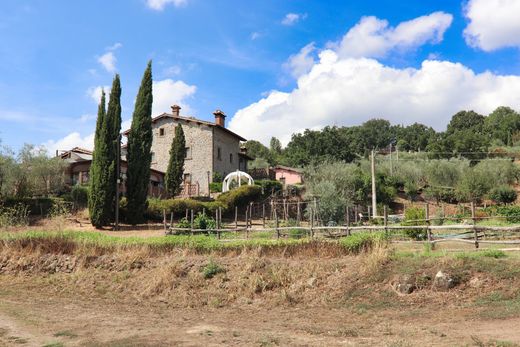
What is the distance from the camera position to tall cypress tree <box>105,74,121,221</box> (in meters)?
25.8

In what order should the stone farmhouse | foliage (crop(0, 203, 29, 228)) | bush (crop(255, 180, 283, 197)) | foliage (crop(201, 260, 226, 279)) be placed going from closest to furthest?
foliage (crop(201, 260, 226, 279)), foliage (crop(0, 203, 29, 228)), bush (crop(255, 180, 283, 197)), the stone farmhouse

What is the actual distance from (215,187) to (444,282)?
27.9 metres

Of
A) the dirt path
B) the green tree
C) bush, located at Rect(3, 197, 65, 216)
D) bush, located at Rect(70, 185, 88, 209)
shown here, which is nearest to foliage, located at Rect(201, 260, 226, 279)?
the dirt path

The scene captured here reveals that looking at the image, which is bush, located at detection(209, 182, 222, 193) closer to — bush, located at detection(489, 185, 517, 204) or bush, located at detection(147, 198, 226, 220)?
bush, located at detection(147, 198, 226, 220)

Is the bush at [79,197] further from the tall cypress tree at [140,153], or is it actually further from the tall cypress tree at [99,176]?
the tall cypress tree at [140,153]

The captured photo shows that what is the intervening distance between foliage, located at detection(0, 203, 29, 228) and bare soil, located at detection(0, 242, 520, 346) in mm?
5838

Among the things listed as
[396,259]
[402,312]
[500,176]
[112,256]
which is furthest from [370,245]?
[500,176]

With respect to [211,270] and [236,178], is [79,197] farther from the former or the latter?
[211,270]

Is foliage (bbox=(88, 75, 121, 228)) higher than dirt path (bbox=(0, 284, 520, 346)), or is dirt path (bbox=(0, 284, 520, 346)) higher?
foliage (bbox=(88, 75, 121, 228))

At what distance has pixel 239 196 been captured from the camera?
31.8 metres

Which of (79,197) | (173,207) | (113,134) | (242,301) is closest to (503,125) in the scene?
(173,207)

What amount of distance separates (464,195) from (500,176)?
9.63 metres

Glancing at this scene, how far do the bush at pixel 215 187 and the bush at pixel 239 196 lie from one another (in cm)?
497

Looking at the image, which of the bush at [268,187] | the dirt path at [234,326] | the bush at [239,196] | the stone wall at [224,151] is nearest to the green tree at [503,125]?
the stone wall at [224,151]
